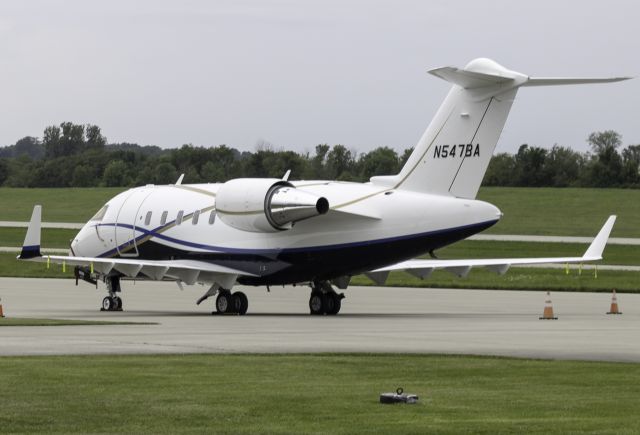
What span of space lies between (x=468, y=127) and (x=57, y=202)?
74.4m

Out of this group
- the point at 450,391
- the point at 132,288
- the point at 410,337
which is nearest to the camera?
the point at 450,391

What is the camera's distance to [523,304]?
42.8 m

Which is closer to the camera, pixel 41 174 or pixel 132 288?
pixel 132 288

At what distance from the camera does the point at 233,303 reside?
127 ft

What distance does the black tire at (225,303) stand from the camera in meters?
38.9

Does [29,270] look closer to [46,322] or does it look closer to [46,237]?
[46,237]

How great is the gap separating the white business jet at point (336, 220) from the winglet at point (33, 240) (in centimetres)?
4

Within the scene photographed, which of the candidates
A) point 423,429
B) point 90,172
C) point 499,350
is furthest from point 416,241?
point 90,172

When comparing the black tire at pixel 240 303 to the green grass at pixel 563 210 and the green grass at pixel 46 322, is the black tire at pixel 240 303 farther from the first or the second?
the green grass at pixel 563 210

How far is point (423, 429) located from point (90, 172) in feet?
335

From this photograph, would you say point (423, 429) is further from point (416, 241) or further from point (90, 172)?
point (90, 172)

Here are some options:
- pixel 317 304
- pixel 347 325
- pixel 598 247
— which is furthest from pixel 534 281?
pixel 347 325

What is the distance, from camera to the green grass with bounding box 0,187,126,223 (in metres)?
→ 101

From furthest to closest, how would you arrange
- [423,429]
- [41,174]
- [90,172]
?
[41,174] < [90,172] < [423,429]
